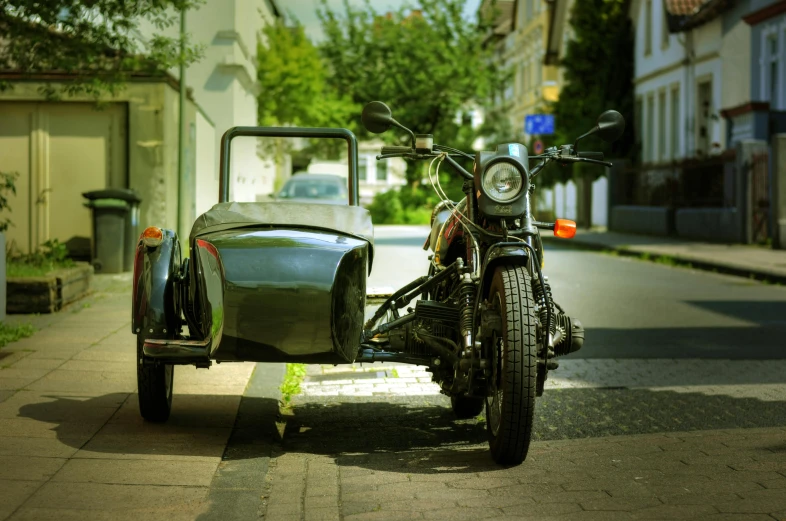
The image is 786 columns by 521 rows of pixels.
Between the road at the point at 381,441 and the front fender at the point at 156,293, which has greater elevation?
the front fender at the point at 156,293

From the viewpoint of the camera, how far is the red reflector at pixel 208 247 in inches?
222

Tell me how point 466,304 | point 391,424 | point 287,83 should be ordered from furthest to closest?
point 287,83, point 391,424, point 466,304

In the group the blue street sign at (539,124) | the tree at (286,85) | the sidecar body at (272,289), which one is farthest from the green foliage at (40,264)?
the tree at (286,85)

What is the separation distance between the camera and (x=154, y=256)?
21.1 ft

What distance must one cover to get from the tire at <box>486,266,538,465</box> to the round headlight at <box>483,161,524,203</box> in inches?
16.1

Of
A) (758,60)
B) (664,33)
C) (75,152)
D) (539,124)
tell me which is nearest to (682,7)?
(664,33)

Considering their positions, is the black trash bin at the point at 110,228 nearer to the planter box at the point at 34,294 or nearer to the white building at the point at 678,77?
the planter box at the point at 34,294

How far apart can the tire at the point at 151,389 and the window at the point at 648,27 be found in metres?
35.6

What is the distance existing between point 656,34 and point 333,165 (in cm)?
1128

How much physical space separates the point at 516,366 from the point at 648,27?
36519 millimetres

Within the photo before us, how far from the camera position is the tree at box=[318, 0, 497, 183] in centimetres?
5650

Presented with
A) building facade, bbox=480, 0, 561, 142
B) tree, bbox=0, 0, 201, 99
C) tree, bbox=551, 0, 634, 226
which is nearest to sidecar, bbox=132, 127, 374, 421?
tree, bbox=0, 0, 201, 99

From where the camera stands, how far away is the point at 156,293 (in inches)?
→ 245

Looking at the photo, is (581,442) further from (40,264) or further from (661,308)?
(40,264)
